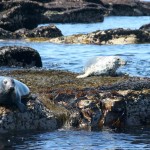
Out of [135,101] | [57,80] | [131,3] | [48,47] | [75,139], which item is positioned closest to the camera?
[75,139]

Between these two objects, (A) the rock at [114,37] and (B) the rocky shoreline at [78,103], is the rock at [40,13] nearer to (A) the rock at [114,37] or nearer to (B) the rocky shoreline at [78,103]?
(A) the rock at [114,37]

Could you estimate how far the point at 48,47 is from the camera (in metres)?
31.4

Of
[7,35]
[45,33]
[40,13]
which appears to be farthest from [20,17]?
[7,35]

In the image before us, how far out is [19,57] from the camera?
862 inches

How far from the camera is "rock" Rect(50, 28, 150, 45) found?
Answer: 106ft

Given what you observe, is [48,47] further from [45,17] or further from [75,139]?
[45,17]

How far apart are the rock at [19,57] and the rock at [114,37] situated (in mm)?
10504

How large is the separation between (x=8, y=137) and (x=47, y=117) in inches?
42.0

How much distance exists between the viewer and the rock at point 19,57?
21.7 metres

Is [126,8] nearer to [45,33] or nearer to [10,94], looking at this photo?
[45,33]

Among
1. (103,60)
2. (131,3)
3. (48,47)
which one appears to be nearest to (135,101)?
(103,60)

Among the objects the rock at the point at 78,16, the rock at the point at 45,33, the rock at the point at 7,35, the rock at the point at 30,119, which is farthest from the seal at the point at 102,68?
the rock at the point at 78,16

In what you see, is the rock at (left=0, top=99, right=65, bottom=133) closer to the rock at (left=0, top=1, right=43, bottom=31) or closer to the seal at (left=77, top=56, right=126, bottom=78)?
the seal at (left=77, top=56, right=126, bottom=78)

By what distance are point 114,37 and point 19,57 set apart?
11.6 metres
